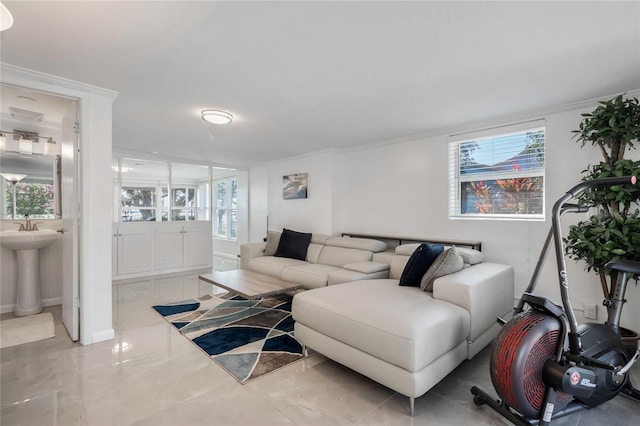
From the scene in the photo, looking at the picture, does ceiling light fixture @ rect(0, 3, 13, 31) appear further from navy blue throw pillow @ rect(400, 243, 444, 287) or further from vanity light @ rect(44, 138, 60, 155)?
vanity light @ rect(44, 138, 60, 155)

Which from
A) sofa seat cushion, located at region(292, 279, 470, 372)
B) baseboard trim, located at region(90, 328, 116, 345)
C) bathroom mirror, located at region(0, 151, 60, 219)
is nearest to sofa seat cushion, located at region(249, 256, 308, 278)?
sofa seat cushion, located at region(292, 279, 470, 372)

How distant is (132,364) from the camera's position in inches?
88.7

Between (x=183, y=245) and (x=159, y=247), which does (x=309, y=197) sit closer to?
(x=183, y=245)

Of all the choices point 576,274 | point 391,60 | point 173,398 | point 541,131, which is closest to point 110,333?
point 173,398

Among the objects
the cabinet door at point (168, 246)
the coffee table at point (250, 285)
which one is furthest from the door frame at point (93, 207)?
the cabinet door at point (168, 246)

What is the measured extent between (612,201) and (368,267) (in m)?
2.24

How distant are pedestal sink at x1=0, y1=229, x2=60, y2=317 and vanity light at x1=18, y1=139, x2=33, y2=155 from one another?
100 cm

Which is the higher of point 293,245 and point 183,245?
point 293,245

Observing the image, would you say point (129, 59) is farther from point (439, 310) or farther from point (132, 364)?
point (439, 310)

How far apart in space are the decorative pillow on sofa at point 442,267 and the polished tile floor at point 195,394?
67 cm

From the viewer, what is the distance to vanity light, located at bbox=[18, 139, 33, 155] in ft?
11.5

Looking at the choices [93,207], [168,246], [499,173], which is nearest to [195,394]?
[93,207]

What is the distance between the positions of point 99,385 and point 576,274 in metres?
4.08

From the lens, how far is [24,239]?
3.08m
